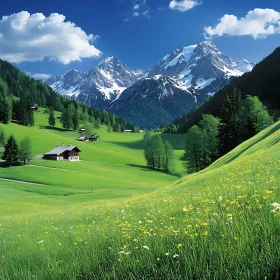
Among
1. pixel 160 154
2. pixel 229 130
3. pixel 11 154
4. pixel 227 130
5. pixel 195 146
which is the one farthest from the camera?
pixel 160 154

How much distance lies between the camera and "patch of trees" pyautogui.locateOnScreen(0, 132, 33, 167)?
107250mm

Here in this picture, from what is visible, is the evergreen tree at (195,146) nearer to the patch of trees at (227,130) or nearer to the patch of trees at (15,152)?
the patch of trees at (227,130)

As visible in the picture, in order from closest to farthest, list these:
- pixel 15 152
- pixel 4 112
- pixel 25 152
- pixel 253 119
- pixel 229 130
Answer: pixel 253 119 → pixel 229 130 → pixel 15 152 → pixel 25 152 → pixel 4 112

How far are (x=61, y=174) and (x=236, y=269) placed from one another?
313 ft

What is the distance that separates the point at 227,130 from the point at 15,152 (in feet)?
257

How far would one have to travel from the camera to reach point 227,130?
7869 centimetres

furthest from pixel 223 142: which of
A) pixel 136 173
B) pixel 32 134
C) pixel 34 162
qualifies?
pixel 32 134

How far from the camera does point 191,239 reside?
15.4 ft

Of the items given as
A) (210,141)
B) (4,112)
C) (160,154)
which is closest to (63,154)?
(160,154)

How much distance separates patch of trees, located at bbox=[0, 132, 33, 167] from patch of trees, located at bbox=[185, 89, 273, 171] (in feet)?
205

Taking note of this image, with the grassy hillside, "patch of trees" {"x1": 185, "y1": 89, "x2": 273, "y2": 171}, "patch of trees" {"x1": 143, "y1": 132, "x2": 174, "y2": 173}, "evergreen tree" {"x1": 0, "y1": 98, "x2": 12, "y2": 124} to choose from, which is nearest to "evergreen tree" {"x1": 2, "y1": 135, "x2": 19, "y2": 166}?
the grassy hillside

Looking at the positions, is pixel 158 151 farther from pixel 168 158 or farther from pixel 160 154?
pixel 168 158

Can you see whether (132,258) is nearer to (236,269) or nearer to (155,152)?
(236,269)

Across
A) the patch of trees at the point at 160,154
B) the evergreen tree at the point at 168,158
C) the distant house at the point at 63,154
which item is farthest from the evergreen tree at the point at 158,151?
the distant house at the point at 63,154
